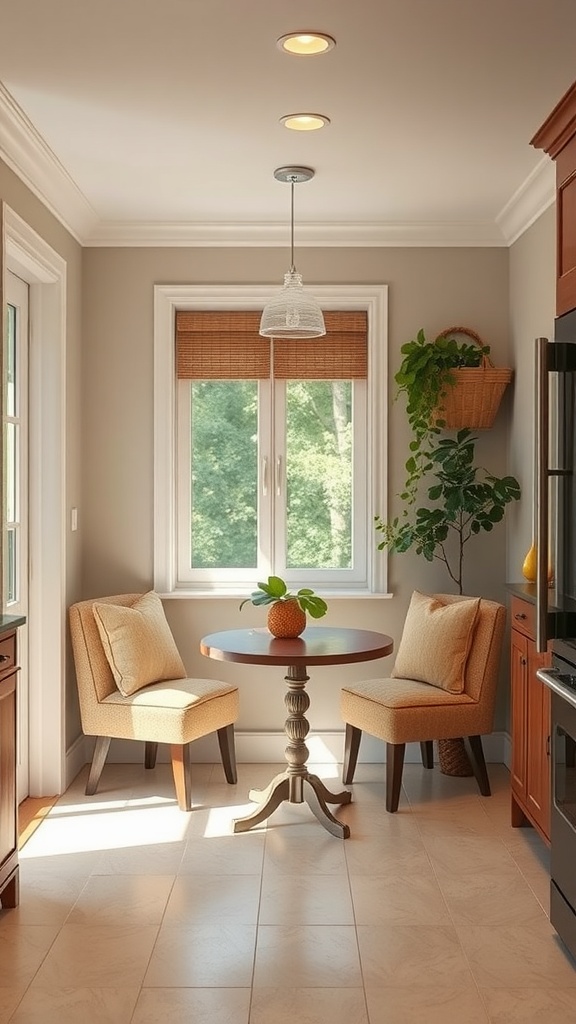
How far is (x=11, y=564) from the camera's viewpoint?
4246 mm

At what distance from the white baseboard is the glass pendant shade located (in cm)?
206

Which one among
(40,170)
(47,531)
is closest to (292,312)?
(40,170)

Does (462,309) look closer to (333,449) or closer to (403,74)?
(333,449)

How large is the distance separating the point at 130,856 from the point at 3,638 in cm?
108

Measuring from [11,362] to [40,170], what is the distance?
2.65 feet

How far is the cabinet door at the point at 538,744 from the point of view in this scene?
3506 millimetres

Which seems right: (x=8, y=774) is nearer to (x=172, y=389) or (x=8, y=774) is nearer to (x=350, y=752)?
(x=350, y=752)

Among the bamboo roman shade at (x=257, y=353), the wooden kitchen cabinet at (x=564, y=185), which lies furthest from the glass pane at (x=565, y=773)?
the bamboo roman shade at (x=257, y=353)

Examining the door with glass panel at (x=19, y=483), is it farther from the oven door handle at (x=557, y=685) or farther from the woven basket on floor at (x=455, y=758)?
the oven door handle at (x=557, y=685)

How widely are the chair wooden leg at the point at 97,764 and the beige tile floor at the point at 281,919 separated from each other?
0.24ft

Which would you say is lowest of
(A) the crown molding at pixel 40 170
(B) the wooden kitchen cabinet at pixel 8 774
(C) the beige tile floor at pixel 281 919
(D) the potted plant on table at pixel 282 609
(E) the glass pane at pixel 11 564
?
(C) the beige tile floor at pixel 281 919

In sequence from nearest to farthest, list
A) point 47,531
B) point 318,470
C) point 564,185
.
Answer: point 564,185 < point 47,531 < point 318,470

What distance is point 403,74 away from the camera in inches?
123

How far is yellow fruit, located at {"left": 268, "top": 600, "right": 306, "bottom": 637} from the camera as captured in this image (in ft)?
13.7
